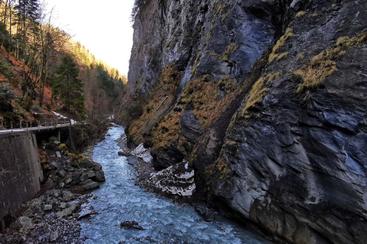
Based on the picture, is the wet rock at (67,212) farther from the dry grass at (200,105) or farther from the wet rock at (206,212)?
the dry grass at (200,105)

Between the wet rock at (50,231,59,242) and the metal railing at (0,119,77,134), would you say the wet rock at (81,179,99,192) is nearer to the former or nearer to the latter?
the metal railing at (0,119,77,134)

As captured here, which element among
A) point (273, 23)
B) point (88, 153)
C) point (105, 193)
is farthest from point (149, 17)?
point (105, 193)

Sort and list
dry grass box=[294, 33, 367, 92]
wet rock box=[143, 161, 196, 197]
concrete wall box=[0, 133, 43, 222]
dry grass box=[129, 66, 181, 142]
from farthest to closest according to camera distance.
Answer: dry grass box=[129, 66, 181, 142], wet rock box=[143, 161, 196, 197], concrete wall box=[0, 133, 43, 222], dry grass box=[294, 33, 367, 92]

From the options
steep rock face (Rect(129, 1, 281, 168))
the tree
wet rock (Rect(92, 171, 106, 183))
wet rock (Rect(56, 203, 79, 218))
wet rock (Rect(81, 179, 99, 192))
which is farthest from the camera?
the tree

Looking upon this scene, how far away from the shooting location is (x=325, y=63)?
12.5 m

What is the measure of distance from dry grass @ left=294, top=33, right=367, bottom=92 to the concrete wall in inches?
528

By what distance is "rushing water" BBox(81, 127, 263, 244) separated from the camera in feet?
43.6

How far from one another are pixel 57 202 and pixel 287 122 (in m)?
12.6

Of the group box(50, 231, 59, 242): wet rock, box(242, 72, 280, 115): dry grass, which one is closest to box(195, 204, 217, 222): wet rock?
box(242, 72, 280, 115): dry grass

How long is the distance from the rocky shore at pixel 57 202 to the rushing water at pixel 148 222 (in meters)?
0.73

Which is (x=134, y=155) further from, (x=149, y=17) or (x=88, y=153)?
(x=149, y=17)

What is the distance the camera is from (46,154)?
2359 cm

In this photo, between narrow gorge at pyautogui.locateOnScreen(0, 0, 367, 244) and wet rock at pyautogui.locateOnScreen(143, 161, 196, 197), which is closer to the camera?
narrow gorge at pyautogui.locateOnScreen(0, 0, 367, 244)

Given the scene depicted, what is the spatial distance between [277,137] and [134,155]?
68.7 ft
